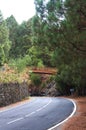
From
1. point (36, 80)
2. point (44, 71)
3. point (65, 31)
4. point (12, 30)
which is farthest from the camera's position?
point (12, 30)

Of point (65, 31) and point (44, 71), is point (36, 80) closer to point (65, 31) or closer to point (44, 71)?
point (44, 71)

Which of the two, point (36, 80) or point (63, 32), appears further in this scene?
point (36, 80)

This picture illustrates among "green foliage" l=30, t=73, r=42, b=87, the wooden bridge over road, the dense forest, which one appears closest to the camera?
the dense forest

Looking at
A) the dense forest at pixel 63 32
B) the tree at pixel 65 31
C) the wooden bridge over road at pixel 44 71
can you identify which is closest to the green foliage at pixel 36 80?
the wooden bridge over road at pixel 44 71

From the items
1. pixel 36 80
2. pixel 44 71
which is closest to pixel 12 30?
pixel 36 80

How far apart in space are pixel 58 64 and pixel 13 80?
102 ft

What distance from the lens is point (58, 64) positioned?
21.1m

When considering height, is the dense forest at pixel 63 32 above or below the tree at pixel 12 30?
below

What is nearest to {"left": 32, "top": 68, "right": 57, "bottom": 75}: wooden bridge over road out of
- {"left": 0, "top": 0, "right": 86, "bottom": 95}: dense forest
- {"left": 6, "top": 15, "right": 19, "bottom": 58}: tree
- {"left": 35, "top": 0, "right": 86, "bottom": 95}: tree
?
{"left": 6, "top": 15, "right": 19, "bottom": 58}: tree

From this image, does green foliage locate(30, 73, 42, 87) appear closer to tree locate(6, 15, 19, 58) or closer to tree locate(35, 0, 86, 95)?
tree locate(6, 15, 19, 58)

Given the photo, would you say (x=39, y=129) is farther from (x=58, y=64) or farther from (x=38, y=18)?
(x=38, y=18)

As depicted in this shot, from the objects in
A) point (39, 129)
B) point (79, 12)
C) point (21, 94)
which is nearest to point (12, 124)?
point (39, 129)

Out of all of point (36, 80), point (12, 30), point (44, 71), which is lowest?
point (36, 80)

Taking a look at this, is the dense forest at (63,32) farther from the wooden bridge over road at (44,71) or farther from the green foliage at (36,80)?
the green foliage at (36,80)
